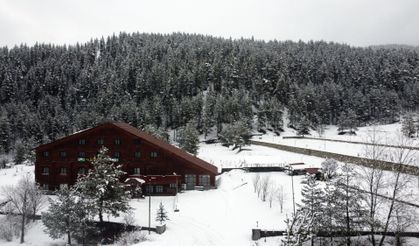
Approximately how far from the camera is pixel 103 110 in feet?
462

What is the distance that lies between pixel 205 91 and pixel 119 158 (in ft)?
302

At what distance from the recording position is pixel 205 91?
153875 millimetres

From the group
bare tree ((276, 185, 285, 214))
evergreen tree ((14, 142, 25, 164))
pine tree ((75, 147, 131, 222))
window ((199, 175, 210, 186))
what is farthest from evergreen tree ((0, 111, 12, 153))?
bare tree ((276, 185, 285, 214))

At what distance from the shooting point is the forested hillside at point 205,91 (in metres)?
127

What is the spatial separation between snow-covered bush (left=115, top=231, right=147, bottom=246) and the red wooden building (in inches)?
768

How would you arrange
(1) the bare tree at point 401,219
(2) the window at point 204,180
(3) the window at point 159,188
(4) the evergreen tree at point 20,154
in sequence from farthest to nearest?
(4) the evergreen tree at point 20,154 < (2) the window at point 204,180 < (3) the window at point 159,188 < (1) the bare tree at point 401,219

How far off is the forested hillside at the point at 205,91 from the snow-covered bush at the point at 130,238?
7016 cm

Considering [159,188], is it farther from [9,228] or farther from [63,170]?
[9,228]

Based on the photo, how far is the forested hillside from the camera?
127 meters

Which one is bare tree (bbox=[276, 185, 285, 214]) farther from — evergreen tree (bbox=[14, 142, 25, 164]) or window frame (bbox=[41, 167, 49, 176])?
evergreen tree (bbox=[14, 142, 25, 164])

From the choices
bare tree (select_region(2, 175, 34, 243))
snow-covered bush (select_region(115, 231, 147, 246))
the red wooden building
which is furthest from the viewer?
the red wooden building

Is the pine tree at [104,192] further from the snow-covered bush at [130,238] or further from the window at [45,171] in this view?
the window at [45,171]

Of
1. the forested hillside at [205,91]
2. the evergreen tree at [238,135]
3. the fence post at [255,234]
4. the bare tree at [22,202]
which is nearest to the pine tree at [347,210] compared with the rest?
the fence post at [255,234]

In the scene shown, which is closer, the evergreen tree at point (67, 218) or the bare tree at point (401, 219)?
the bare tree at point (401, 219)
